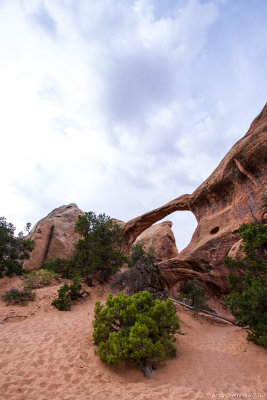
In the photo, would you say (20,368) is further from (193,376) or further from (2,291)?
(2,291)

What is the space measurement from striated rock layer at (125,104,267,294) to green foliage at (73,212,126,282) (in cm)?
376

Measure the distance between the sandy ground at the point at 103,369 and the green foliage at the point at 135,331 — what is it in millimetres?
362

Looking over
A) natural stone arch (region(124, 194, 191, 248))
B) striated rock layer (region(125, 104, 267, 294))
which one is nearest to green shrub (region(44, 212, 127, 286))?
striated rock layer (region(125, 104, 267, 294))

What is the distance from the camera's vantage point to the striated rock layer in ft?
36.0

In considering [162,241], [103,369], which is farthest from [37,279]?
[162,241]

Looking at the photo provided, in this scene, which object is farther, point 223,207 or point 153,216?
point 153,216

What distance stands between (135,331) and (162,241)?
20277mm

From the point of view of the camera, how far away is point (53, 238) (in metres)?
21.4

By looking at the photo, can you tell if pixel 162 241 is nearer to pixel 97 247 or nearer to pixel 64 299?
pixel 97 247

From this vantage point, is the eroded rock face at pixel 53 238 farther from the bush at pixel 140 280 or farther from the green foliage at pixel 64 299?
the bush at pixel 140 280

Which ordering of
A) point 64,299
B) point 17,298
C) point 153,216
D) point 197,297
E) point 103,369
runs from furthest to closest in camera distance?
point 153,216
point 197,297
point 17,298
point 64,299
point 103,369

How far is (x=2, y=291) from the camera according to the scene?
11.8 m

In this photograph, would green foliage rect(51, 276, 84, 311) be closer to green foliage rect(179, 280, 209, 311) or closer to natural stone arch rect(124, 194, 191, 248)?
green foliage rect(179, 280, 209, 311)

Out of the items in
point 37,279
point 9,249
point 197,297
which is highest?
point 9,249
